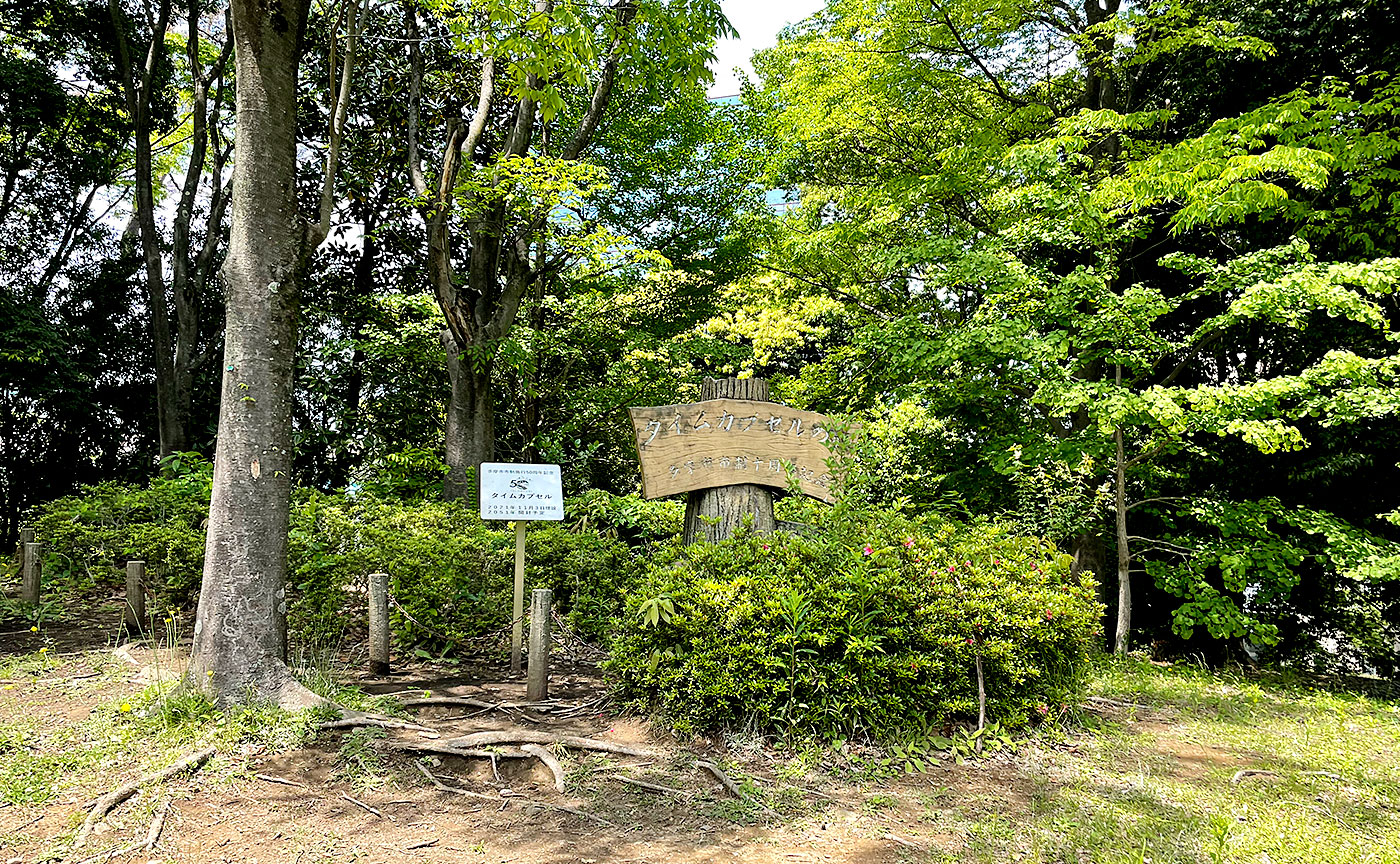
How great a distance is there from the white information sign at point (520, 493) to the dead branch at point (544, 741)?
1.68m

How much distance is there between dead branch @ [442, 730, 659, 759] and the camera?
4.05 m

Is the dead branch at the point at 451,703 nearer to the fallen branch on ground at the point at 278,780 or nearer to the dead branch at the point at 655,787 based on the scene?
the fallen branch on ground at the point at 278,780

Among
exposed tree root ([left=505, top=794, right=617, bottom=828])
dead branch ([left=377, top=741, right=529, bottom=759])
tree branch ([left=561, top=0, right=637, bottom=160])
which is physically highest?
tree branch ([left=561, top=0, right=637, bottom=160])

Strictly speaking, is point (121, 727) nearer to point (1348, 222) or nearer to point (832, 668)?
point (832, 668)

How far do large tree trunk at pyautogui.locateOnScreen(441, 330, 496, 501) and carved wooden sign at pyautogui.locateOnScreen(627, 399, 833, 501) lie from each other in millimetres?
4646

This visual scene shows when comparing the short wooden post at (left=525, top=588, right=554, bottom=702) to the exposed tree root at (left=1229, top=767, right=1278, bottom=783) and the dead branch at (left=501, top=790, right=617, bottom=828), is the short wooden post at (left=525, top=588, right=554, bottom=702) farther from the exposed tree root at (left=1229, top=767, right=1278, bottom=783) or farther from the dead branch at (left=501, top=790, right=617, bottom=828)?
the exposed tree root at (left=1229, top=767, right=1278, bottom=783)

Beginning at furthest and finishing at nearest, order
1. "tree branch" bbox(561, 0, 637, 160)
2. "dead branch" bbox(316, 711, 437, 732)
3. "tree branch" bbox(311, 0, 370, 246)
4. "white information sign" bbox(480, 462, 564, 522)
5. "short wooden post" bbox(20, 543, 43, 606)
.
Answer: "tree branch" bbox(561, 0, 637, 160) → "short wooden post" bbox(20, 543, 43, 606) → "white information sign" bbox(480, 462, 564, 522) → "tree branch" bbox(311, 0, 370, 246) → "dead branch" bbox(316, 711, 437, 732)

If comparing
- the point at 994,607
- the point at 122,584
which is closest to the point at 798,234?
the point at 994,607

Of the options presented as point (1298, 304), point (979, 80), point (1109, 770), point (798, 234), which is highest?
point (979, 80)

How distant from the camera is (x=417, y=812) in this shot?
11.2 feet


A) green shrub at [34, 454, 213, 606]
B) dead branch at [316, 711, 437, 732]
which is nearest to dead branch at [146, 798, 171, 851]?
dead branch at [316, 711, 437, 732]

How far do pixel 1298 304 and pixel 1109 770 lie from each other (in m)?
4.74

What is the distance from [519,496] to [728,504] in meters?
1.53

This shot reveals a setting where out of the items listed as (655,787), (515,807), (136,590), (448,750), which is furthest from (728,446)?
(136,590)
